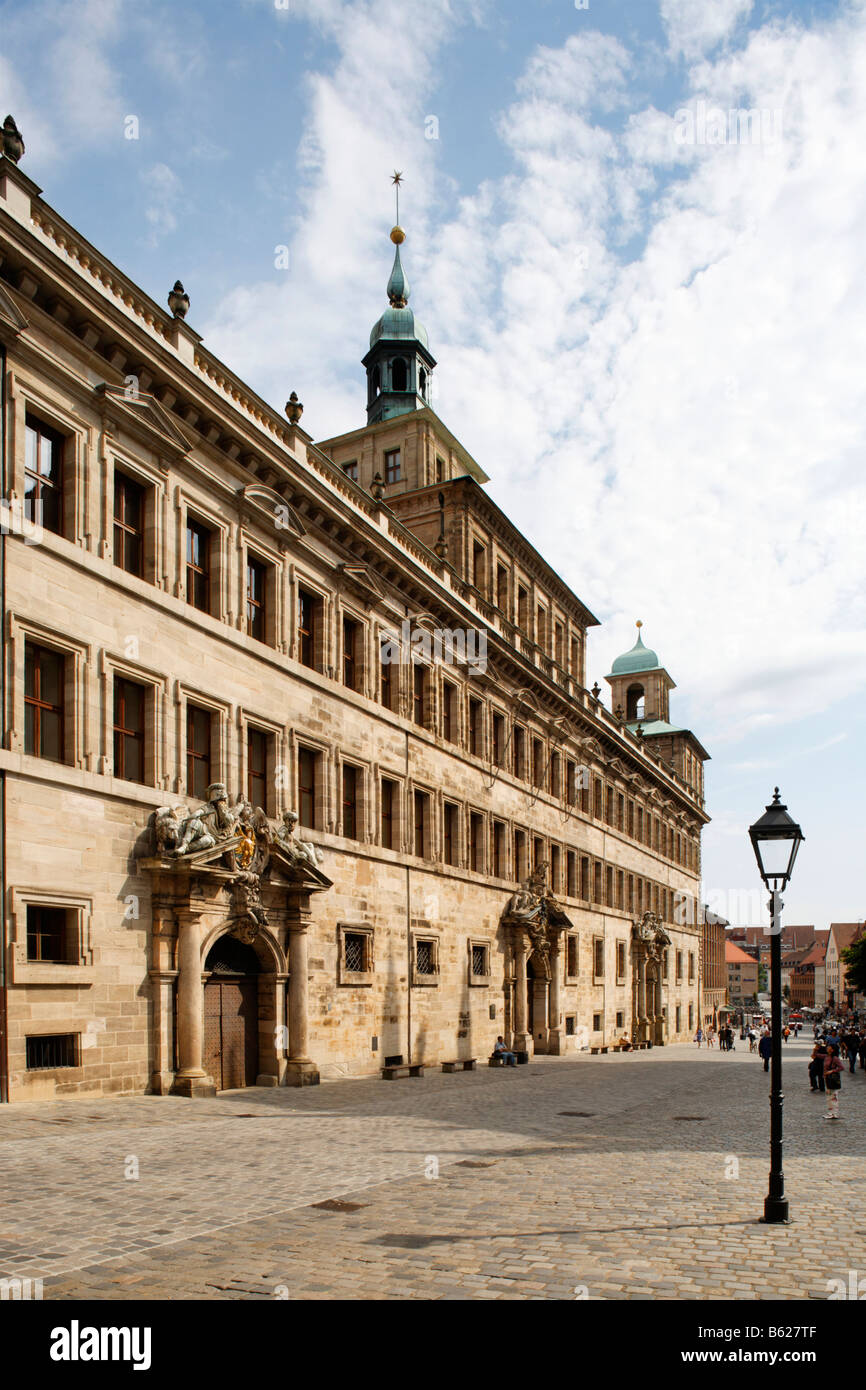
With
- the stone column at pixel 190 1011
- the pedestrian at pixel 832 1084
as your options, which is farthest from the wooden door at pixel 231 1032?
the pedestrian at pixel 832 1084

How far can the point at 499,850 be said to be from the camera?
3847 centimetres

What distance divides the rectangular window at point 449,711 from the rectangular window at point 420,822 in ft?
9.80

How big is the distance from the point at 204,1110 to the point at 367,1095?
5.14 meters

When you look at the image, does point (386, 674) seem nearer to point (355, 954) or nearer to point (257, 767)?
point (257, 767)

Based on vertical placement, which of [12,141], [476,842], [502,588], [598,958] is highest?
[12,141]

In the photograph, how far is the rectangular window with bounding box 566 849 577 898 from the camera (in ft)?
154

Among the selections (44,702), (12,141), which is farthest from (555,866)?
(12,141)

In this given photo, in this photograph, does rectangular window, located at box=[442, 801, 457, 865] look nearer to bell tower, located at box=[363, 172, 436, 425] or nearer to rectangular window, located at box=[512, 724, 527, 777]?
rectangular window, located at box=[512, 724, 527, 777]

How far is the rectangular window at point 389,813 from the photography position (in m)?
29.8

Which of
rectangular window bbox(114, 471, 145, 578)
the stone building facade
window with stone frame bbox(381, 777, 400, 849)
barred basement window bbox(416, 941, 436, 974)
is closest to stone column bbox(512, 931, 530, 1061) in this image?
the stone building facade

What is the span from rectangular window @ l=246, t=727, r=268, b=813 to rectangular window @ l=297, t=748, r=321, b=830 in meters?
1.21

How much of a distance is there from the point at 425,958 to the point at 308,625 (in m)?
10.3

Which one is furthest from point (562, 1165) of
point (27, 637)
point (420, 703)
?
point (420, 703)
